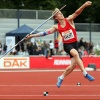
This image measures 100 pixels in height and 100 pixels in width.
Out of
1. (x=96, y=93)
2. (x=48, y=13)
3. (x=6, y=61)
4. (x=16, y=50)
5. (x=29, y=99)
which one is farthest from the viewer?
(x=48, y=13)

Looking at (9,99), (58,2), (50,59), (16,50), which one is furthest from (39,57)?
(58,2)

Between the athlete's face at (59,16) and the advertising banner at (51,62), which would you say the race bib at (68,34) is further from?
the advertising banner at (51,62)

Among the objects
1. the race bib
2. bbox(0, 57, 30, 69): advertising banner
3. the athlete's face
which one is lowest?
bbox(0, 57, 30, 69): advertising banner

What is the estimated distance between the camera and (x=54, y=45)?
3400cm

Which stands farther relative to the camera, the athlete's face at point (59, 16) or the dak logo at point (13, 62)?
the dak logo at point (13, 62)

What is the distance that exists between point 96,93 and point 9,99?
232 cm

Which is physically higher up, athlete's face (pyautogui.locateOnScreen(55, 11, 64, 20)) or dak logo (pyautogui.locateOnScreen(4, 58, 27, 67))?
athlete's face (pyautogui.locateOnScreen(55, 11, 64, 20))

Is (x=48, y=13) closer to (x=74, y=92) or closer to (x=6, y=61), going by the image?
(x=6, y=61)

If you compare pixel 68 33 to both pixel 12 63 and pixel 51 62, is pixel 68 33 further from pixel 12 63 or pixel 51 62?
pixel 51 62

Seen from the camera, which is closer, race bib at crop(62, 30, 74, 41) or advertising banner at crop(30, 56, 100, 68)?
race bib at crop(62, 30, 74, 41)

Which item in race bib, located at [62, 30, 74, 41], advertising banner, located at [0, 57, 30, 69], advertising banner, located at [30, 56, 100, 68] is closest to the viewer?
race bib, located at [62, 30, 74, 41]

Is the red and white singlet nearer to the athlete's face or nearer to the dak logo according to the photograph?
the athlete's face

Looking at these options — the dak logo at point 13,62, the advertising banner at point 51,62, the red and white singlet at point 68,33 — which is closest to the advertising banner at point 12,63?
the dak logo at point 13,62

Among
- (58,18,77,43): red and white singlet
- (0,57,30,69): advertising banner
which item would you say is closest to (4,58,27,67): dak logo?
(0,57,30,69): advertising banner
